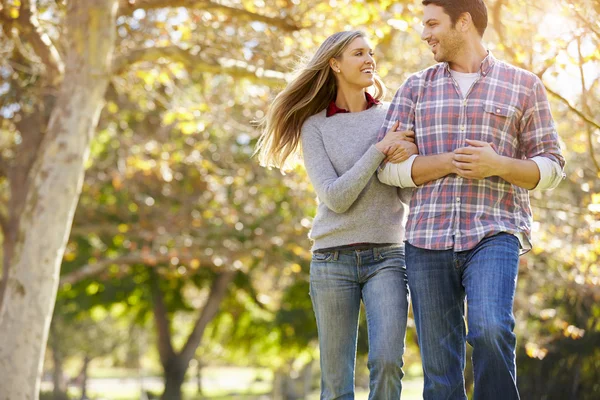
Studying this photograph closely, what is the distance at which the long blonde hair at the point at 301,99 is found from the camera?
14.2ft

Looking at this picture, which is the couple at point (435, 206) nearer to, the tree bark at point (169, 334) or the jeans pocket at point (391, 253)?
the jeans pocket at point (391, 253)

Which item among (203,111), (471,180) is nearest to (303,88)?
(471,180)

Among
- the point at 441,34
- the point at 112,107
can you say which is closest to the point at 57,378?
the point at 112,107

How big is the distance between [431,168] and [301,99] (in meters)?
1.12

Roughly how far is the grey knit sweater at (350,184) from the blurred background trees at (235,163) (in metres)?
1.27

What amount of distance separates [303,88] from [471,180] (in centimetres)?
128

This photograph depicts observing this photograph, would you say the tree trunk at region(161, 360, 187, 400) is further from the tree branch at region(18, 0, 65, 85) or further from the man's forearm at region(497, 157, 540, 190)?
the man's forearm at region(497, 157, 540, 190)

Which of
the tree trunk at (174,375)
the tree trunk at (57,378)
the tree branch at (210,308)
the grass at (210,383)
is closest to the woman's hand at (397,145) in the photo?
the tree branch at (210,308)

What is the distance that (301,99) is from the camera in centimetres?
443

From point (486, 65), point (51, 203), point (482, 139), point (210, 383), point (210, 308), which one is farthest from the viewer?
point (210, 383)

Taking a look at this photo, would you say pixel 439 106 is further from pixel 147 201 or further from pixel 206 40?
pixel 147 201

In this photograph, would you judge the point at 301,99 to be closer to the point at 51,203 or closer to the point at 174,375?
the point at 51,203

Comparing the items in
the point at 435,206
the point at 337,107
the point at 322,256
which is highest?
the point at 337,107

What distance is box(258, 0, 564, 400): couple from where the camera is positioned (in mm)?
3387
